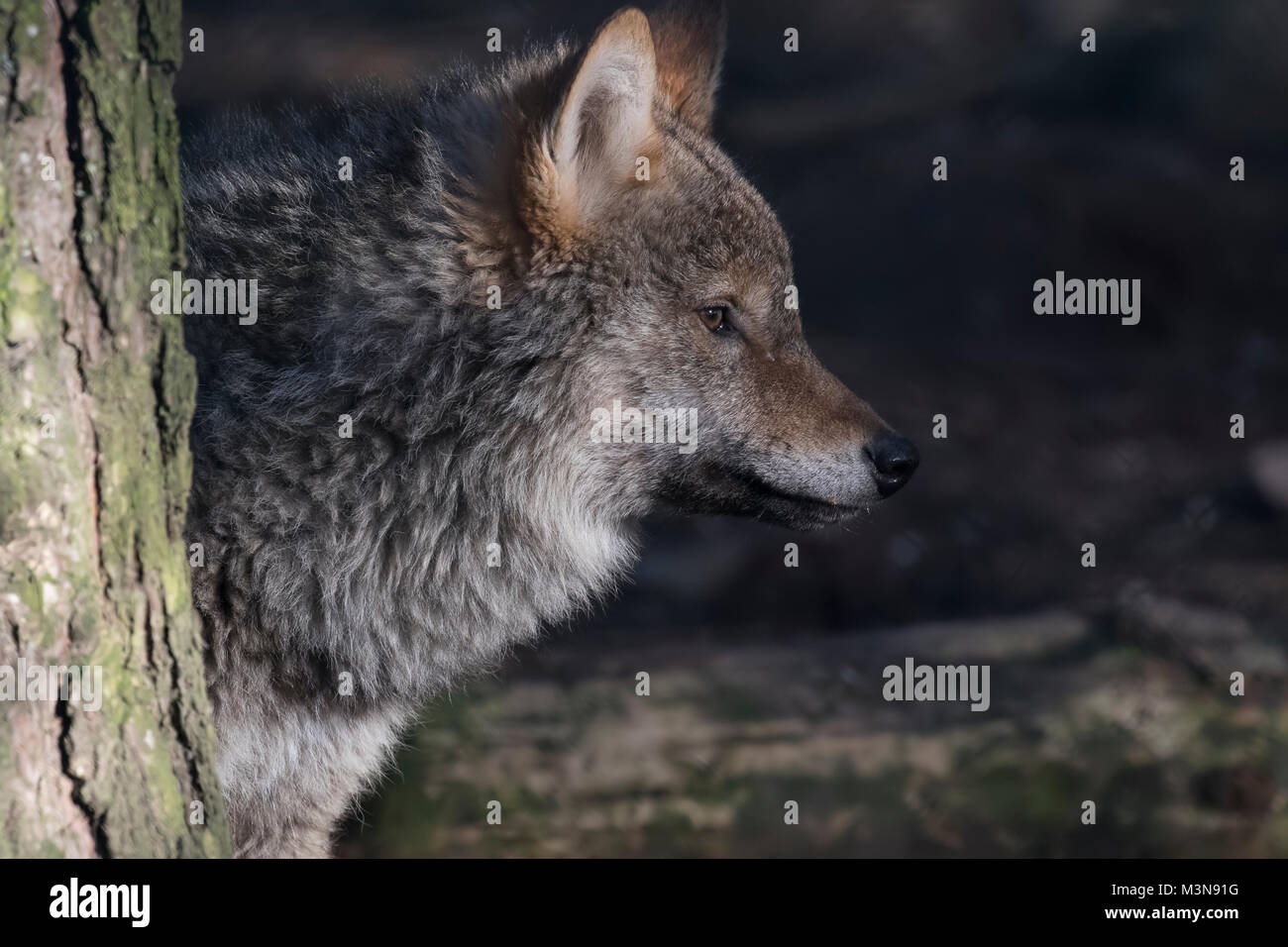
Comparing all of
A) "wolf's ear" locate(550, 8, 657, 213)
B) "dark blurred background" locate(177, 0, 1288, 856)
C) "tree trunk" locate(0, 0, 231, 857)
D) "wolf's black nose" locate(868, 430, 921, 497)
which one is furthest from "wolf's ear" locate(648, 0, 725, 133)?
"tree trunk" locate(0, 0, 231, 857)

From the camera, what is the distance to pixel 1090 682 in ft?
16.5

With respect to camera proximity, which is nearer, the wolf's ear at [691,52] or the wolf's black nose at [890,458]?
the wolf's black nose at [890,458]

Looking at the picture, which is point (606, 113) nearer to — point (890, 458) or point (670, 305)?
point (670, 305)

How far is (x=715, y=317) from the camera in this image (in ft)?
11.2

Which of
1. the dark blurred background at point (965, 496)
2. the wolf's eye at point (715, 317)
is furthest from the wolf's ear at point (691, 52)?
the wolf's eye at point (715, 317)

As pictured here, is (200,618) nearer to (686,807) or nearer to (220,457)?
(220,457)

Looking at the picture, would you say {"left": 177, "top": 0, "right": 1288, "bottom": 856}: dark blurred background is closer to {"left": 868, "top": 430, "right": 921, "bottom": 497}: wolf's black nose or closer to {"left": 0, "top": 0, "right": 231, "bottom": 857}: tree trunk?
{"left": 868, "top": 430, "right": 921, "bottom": 497}: wolf's black nose

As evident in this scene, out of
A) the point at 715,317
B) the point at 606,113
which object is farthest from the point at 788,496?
the point at 606,113

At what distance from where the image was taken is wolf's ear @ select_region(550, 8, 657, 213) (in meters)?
2.98

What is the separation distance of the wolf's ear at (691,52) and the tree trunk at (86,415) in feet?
6.31

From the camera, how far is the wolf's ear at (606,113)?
298cm

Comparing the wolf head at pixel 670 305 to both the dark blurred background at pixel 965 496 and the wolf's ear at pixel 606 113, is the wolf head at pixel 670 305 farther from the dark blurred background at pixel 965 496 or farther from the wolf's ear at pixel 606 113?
the dark blurred background at pixel 965 496

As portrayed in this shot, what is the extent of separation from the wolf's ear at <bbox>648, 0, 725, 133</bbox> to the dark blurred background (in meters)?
0.29

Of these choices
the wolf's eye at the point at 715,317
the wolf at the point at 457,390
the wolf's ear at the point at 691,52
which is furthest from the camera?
the wolf's ear at the point at 691,52
